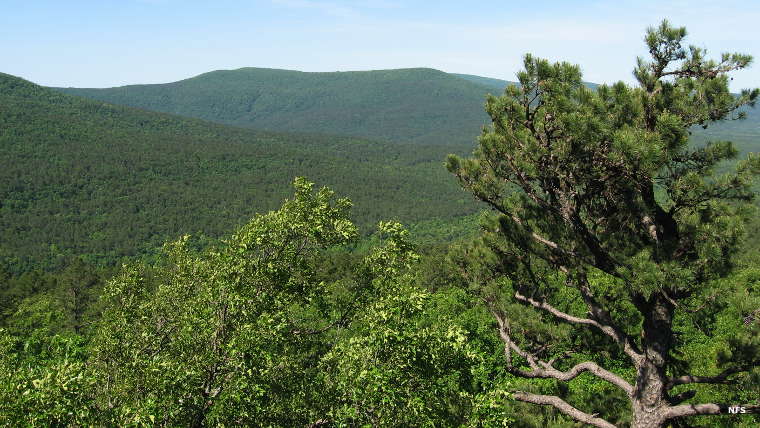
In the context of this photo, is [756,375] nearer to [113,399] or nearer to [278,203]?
[113,399]

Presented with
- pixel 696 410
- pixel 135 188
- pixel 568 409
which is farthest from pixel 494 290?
pixel 135 188

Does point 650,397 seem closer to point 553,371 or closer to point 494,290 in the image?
point 553,371

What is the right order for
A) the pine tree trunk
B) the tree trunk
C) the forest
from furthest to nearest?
the pine tree trunk < the tree trunk < the forest

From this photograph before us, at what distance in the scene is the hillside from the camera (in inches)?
4663

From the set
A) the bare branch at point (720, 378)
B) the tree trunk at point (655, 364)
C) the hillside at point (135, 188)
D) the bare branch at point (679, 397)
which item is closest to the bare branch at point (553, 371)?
the tree trunk at point (655, 364)

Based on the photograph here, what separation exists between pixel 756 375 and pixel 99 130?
216 meters

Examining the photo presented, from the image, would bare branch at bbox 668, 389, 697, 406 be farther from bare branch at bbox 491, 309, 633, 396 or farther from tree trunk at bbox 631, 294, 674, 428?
bare branch at bbox 491, 309, 633, 396

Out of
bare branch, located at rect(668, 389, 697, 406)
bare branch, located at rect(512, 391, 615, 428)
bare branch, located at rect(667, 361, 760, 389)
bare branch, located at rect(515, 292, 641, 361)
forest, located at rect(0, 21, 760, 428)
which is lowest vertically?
bare branch, located at rect(512, 391, 615, 428)

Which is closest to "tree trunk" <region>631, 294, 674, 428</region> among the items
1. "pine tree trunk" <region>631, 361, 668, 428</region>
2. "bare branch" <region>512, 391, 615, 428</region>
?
"pine tree trunk" <region>631, 361, 668, 428</region>

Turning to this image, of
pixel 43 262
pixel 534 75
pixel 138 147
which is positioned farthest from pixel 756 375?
pixel 138 147

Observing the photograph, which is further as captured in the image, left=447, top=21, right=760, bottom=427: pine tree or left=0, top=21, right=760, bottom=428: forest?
left=447, top=21, right=760, bottom=427: pine tree

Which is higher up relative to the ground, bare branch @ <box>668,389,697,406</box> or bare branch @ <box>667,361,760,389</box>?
bare branch @ <box>667,361,760,389</box>

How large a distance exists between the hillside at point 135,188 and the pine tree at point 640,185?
363 ft

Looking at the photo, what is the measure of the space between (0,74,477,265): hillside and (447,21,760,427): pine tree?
110657 millimetres
